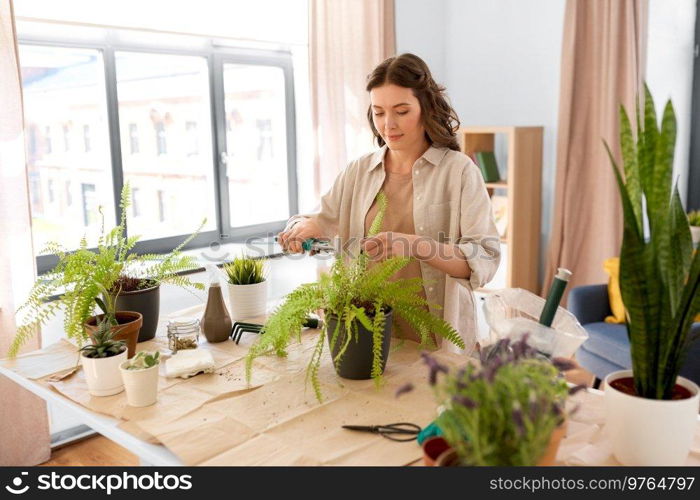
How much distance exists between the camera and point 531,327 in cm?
143

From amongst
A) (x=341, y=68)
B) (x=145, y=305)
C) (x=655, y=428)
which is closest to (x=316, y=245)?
(x=145, y=305)

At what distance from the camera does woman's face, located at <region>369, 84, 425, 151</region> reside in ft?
6.81

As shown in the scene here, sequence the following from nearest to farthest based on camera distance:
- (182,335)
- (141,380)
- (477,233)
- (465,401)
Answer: (465,401)
(141,380)
(182,335)
(477,233)

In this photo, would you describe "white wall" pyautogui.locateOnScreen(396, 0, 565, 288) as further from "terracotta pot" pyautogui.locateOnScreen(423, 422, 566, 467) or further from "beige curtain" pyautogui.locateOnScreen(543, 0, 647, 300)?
"terracotta pot" pyautogui.locateOnScreen(423, 422, 566, 467)

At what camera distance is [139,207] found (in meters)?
3.83

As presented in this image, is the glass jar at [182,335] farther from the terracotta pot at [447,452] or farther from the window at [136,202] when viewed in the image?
the window at [136,202]

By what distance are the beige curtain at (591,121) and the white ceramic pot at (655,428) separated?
3.22 meters

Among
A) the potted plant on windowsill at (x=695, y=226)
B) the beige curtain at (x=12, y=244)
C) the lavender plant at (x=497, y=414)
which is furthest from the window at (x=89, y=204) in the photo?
the potted plant on windowsill at (x=695, y=226)

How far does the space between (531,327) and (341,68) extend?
2880 mm

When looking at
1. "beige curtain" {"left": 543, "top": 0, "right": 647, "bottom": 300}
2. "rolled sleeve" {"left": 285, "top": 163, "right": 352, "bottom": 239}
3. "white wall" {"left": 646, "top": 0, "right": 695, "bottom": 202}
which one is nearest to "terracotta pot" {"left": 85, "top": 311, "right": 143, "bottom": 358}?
"rolled sleeve" {"left": 285, "top": 163, "right": 352, "bottom": 239}

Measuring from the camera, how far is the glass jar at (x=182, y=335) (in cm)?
188

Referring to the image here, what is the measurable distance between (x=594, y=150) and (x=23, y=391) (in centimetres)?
354

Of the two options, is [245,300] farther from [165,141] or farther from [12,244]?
[165,141]
